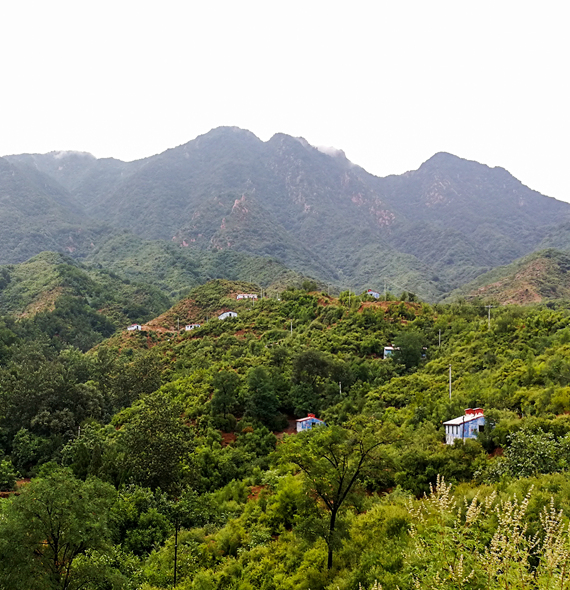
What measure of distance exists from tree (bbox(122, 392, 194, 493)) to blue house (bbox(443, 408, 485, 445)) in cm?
1114

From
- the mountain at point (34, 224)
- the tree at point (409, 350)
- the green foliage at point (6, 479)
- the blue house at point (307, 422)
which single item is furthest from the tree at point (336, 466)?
the mountain at point (34, 224)

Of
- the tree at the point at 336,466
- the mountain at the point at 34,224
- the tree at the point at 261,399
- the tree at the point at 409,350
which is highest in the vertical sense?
the mountain at the point at 34,224

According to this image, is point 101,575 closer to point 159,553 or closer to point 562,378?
point 159,553

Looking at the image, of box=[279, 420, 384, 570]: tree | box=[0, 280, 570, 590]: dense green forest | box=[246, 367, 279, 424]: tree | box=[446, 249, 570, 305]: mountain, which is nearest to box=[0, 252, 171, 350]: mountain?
box=[0, 280, 570, 590]: dense green forest

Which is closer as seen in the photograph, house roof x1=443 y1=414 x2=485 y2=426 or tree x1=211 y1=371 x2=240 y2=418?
house roof x1=443 y1=414 x2=485 y2=426

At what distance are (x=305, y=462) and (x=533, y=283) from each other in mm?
79477

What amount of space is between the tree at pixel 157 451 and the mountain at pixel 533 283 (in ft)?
202

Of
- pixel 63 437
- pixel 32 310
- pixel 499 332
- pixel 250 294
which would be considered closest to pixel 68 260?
pixel 32 310

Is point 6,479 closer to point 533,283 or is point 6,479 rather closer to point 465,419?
point 465,419

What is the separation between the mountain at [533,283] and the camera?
2936 inches

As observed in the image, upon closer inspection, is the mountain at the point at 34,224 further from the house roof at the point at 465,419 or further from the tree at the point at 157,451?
the house roof at the point at 465,419

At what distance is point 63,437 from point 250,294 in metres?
44.2

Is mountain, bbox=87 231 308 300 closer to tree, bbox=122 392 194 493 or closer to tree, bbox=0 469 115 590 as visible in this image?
tree, bbox=122 392 194 493

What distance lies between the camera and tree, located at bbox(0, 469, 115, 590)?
8.83 m
